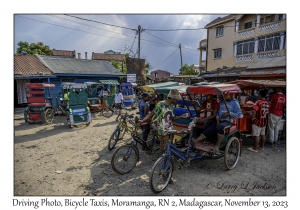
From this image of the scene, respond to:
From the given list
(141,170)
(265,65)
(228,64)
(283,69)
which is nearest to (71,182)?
(141,170)

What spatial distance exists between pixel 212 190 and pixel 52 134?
6.61 meters

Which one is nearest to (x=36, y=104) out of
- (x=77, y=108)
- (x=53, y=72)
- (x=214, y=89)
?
(x=77, y=108)

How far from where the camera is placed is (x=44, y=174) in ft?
14.4

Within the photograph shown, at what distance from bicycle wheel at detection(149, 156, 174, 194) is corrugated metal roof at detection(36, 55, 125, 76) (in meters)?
12.6

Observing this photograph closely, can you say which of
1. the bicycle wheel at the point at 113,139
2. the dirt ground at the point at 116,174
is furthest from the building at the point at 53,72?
the bicycle wheel at the point at 113,139

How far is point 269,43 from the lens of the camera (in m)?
17.0

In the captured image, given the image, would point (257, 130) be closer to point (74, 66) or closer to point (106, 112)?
point (106, 112)

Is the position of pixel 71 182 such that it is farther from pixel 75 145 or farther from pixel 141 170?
pixel 75 145

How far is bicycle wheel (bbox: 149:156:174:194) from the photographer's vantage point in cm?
350

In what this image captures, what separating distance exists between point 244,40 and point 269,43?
2.94m

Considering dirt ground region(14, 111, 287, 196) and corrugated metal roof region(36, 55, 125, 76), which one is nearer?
dirt ground region(14, 111, 287, 196)

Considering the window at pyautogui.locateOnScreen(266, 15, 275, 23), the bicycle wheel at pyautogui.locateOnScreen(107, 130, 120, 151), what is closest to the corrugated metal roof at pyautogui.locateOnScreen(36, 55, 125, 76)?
the bicycle wheel at pyautogui.locateOnScreen(107, 130, 120, 151)

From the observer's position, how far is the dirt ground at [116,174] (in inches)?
147

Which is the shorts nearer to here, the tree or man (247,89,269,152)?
man (247,89,269,152)
